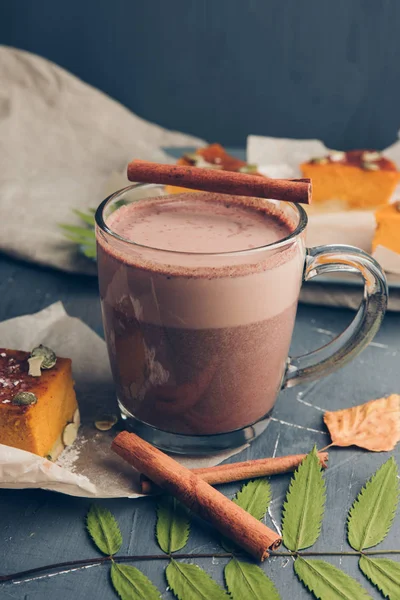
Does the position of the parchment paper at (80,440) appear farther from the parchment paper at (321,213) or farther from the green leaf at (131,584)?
the parchment paper at (321,213)

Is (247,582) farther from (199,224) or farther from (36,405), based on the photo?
(199,224)

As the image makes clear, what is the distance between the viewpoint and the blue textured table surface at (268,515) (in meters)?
1.09

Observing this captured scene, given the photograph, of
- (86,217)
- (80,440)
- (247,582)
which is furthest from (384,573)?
(86,217)

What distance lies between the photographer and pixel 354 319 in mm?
1392

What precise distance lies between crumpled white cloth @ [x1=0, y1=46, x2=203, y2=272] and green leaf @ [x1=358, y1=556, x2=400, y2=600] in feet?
4.92

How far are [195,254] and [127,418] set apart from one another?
408 millimetres

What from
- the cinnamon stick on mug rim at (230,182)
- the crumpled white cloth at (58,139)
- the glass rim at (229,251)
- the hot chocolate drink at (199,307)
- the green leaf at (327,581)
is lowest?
the crumpled white cloth at (58,139)

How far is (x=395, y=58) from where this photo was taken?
2.97 m

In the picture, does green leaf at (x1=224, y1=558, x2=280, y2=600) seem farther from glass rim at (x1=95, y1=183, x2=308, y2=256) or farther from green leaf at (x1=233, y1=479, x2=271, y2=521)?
glass rim at (x1=95, y1=183, x2=308, y2=256)

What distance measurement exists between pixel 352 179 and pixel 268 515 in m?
1.38

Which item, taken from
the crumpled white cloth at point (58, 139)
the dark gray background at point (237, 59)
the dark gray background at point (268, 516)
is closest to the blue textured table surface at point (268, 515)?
the dark gray background at point (268, 516)

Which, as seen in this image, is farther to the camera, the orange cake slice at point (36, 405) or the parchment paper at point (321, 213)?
the parchment paper at point (321, 213)

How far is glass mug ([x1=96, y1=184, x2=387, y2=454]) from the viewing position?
1166 millimetres

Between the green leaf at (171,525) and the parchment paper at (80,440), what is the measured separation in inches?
2.0
